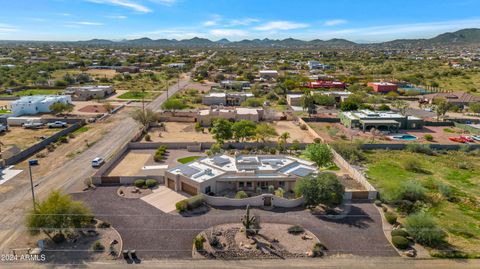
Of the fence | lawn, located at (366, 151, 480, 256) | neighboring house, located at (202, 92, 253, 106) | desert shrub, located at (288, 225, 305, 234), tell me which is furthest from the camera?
neighboring house, located at (202, 92, 253, 106)

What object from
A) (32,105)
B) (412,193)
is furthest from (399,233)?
(32,105)

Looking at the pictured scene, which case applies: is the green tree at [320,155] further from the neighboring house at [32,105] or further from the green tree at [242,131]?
the neighboring house at [32,105]

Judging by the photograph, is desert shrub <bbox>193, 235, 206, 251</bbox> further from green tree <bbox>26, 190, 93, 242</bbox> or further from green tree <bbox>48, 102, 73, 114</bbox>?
green tree <bbox>48, 102, 73, 114</bbox>

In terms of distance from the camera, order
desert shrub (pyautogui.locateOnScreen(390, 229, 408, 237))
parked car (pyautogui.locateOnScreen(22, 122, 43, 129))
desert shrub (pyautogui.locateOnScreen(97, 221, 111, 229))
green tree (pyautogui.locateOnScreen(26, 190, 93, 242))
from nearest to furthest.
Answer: green tree (pyautogui.locateOnScreen(26, 190, 93, 242)) → desert shrub (pyautogui.locateOnScreen(390, 229, 408, 237)) → desert shrub (pyautogui.locateOnScreen(97, 221, 111, 229)) → parked car (pyautogui.locateOnScreen(22, 122, 43, 129))

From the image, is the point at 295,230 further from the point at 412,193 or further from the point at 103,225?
the point at 103,225

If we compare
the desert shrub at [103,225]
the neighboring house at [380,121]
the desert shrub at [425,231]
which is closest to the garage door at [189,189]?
the desert shrub at [103,225]

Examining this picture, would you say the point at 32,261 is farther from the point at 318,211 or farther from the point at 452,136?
the point at 452,136

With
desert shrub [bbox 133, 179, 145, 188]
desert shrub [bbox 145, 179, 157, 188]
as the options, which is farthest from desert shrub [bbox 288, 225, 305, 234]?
desert shrub [bbox 133, 179, 145, 188]
